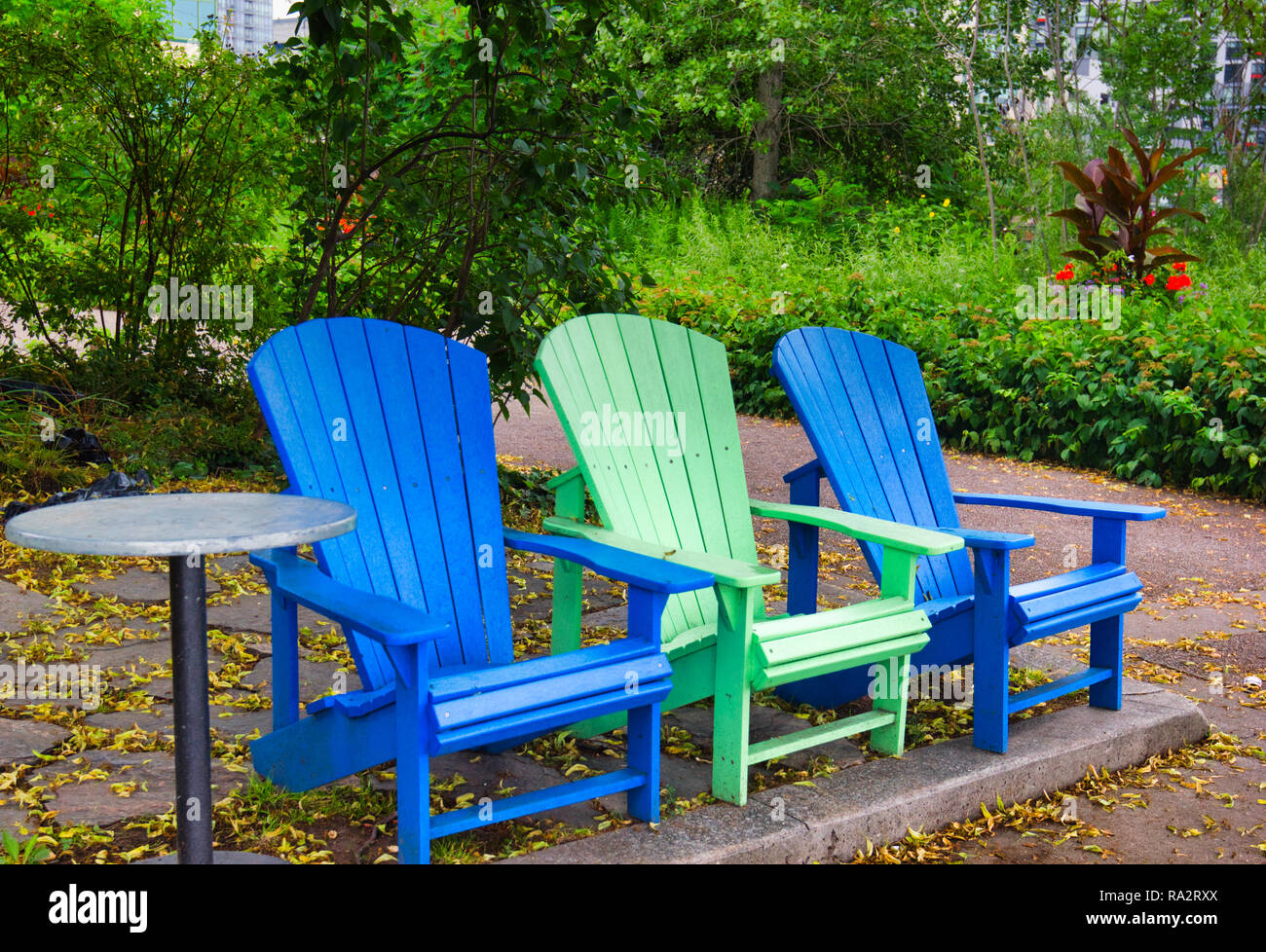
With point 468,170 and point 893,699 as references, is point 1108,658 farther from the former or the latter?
point 468,170

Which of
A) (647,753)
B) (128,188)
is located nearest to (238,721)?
(647,753)

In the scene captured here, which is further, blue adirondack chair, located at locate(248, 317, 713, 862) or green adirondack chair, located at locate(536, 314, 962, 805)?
green adirondack chair, located at locate(536, 314, 962, 805)

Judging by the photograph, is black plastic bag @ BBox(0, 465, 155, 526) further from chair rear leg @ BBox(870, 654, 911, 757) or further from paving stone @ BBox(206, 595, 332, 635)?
chair rear leg @ BBox(870, 654, 911, 757)

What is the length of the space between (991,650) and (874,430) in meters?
0.75

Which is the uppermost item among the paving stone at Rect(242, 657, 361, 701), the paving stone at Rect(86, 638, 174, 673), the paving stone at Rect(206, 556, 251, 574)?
the paving stone at Rect(206, 556, 251, 574)

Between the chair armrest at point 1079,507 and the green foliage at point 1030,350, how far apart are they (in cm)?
307

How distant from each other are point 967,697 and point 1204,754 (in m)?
0.62

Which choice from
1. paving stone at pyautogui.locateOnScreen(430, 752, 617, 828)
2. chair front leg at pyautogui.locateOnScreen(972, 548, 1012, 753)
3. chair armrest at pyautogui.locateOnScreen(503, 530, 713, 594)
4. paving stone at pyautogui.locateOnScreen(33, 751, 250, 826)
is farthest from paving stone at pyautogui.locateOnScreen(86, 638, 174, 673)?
chair front leg at pyautogui.locateOnScreen(972, 548, 1012, 753)

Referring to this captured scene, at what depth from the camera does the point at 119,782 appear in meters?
2.35

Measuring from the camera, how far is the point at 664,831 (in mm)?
2184

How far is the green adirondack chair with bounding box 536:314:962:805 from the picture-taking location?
2.36 metres

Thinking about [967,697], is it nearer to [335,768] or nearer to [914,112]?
[335,768]

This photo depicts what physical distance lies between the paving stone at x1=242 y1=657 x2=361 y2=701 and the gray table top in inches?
42.4

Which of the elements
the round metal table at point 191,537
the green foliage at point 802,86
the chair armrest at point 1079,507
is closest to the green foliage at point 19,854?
the round metal table at point 191,537
